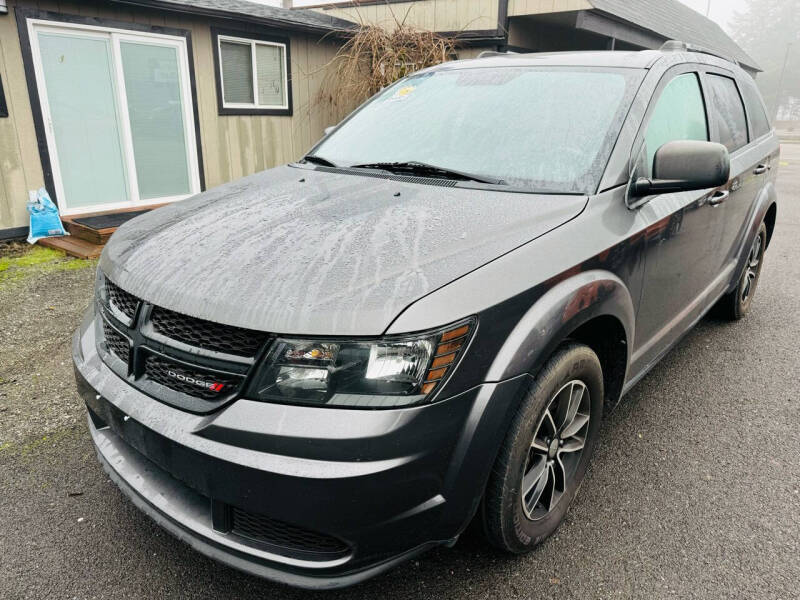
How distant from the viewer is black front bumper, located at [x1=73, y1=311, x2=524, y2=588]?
5.06 feet

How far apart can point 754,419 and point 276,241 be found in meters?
Result: 2.78

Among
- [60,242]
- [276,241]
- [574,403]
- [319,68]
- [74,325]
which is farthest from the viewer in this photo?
[319,68]

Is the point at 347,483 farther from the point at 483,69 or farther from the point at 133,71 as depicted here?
the point at 133,71

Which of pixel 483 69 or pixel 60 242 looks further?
pixel 60 242

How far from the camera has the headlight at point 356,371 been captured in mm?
1586

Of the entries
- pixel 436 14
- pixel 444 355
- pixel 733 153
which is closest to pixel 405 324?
pixel 444 355

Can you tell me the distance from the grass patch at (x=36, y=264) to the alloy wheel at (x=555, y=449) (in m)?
5.23

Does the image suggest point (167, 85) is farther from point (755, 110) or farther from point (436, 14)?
point (755, 110)

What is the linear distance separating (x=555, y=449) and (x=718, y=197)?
5.99ft

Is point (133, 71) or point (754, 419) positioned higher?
point (133, 71)

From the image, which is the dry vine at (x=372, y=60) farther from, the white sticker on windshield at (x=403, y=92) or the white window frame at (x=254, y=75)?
the white sticker on windshield at (x=403, y=92)

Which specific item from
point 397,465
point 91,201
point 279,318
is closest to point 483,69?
point 279,318

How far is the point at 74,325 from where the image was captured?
436cm

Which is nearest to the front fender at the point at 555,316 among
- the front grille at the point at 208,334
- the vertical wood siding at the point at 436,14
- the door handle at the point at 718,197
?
the front grille at the point at 208,334
